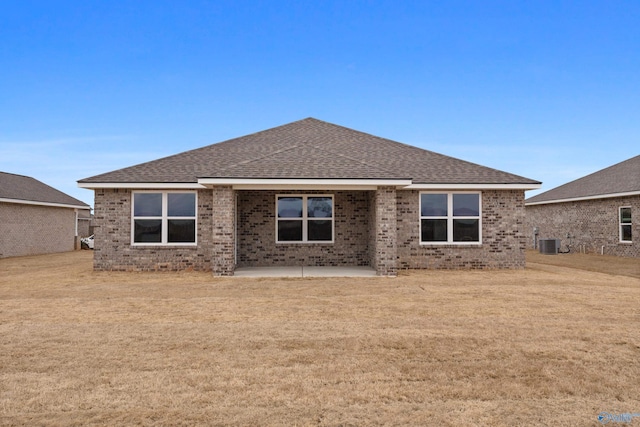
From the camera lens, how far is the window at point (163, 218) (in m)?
14.7

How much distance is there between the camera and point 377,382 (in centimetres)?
440

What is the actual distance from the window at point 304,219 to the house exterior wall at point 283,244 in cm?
19

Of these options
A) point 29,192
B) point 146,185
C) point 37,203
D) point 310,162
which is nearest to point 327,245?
point 310,162

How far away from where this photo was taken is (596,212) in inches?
915

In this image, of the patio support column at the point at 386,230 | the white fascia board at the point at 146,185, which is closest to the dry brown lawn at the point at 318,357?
the patio support column at the point at 386,230

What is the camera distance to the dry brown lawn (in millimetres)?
3750

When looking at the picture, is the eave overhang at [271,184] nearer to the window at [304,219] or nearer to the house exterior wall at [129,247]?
the house exterior wall at [129,247]

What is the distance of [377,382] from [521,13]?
1782 cm

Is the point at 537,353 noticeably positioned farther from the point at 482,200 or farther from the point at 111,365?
the point at 482,200

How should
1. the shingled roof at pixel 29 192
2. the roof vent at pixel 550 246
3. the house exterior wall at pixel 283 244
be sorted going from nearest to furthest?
1. the house exterior wall at pixel 283 244
2. the shingled roof at pixel 29 192
3. the roof vent at pixel 550 246

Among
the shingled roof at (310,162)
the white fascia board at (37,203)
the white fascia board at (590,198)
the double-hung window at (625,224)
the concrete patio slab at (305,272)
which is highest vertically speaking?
the shingled roof at (310,162)

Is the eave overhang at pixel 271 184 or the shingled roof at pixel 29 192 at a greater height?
the shingled roof at pixel 29 192

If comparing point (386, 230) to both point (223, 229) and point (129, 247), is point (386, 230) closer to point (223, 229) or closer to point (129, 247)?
point (223, 229)

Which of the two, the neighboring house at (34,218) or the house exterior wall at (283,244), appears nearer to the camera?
the house exterior wall at (283,244)
